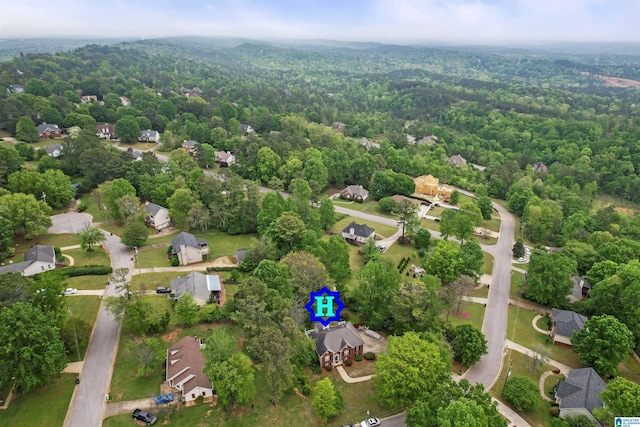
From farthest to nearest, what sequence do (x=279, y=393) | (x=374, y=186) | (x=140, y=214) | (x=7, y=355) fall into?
1. (x=374, y=186)
2. (x=140, y=214)
3. (x=279, y=393)
4. (x=7, y=355)

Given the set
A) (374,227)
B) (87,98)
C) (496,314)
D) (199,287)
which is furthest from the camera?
(87,98)

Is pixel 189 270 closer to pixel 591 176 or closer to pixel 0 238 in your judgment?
pixel 0 238

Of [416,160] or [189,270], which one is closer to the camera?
[189,270]

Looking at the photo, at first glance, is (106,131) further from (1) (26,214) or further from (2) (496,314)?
(2) (496,314)

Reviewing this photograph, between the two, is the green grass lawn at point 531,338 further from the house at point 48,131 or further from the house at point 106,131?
the house at point 48,131

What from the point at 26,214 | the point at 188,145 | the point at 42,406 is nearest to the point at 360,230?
the point at 42,406

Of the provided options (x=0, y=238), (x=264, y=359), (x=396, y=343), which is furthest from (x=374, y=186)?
(x=0, y=238)
